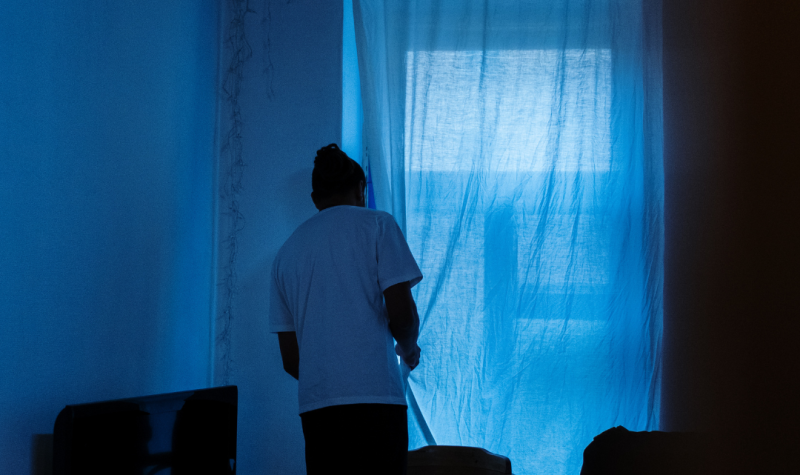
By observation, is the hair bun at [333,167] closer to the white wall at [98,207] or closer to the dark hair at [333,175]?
the dark hair at [333,175]

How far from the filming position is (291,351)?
68.4 inches

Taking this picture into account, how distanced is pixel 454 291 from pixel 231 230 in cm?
91

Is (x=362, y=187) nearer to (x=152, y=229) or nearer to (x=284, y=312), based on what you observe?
(x=284, y=312)

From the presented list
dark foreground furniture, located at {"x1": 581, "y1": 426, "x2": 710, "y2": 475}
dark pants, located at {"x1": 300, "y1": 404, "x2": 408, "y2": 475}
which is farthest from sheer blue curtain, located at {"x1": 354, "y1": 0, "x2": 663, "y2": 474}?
dark foreground furniture, located at {"x1": 581, "y1": 426, "x2": 710, "y2": 475}

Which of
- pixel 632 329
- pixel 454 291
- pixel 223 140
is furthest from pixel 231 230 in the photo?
pixel 632 329

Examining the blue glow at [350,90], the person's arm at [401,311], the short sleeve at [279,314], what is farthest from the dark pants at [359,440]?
the blue glow at [350,90]

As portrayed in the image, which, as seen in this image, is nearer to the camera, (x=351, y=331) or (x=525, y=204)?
(x=351, y=331)

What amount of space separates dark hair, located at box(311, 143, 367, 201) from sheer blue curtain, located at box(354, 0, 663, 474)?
0.58m

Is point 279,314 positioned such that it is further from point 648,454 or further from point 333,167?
point 648,454

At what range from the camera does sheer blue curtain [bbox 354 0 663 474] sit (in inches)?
84.5

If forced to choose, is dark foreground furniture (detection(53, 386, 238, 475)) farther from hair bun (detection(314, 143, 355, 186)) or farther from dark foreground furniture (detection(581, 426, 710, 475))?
dark foreground furniture (detection(581, 426, 710, 475))

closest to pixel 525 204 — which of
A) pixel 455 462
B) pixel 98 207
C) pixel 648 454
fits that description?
pixel 455 462

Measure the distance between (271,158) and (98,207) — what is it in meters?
0.87

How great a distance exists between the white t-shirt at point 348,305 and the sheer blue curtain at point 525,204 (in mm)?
675
